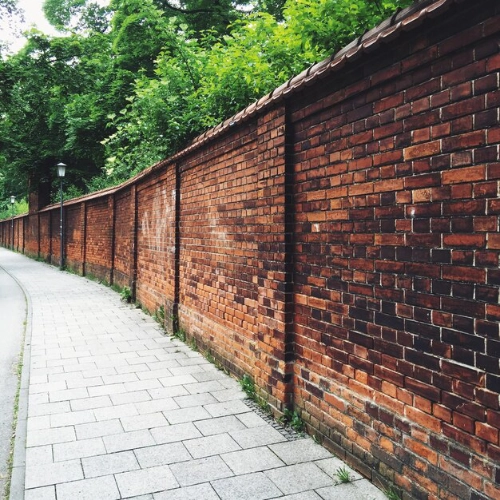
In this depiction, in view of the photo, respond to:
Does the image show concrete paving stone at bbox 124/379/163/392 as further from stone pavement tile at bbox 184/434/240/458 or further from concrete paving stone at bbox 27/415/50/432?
stone pavement tile at bbox 184/434/240/458

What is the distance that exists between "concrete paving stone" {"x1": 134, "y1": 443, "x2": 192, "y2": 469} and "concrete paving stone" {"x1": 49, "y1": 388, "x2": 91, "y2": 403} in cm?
147

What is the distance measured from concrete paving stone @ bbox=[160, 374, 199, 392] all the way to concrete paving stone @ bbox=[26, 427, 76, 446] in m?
1.29

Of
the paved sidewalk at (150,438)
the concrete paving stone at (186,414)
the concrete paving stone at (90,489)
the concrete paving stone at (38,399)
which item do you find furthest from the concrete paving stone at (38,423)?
the concrete paving stone at (90,489)

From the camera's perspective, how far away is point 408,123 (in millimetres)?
2768

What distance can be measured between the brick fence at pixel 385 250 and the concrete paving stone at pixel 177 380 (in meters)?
0.48

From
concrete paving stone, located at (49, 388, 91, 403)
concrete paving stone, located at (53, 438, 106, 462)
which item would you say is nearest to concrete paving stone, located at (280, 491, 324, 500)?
concrete paving stone, located at (53, 438, 106, 462)

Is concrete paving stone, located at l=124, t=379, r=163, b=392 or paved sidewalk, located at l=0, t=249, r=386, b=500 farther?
concrete paving stone, located at l=124, t=379, r=163, b=392

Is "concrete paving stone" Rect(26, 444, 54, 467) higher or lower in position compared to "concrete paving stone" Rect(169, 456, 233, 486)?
lower

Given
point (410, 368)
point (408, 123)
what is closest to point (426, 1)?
point (408, 123)

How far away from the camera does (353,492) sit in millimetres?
2924

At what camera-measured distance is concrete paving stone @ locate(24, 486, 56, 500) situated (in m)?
2.94

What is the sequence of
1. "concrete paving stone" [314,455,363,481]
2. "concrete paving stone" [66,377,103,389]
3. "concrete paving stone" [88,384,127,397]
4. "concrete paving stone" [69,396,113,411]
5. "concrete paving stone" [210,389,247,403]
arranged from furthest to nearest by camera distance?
"concrete paving stone" [66,377,103,389] < "concrete paving stone" [88,384,127,397] < "concrete paving stone" [210,389,247,403] < "concrete paving stone" [69,396,113,411] < "concrete paving stone" [314,455,363,481]

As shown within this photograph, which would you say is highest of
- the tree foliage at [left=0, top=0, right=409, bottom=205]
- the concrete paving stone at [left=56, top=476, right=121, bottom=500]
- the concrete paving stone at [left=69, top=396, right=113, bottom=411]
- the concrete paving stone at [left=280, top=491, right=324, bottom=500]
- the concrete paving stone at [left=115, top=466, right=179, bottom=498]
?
the tree foliage at [left=0, top=0, right=409, bottom=205]

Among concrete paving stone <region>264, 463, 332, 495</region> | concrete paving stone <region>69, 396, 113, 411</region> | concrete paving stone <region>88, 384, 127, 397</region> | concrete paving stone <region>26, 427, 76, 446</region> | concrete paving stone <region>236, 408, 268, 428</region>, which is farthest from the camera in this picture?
concrete paving stone <region>88, 384, 127, 397</region>
